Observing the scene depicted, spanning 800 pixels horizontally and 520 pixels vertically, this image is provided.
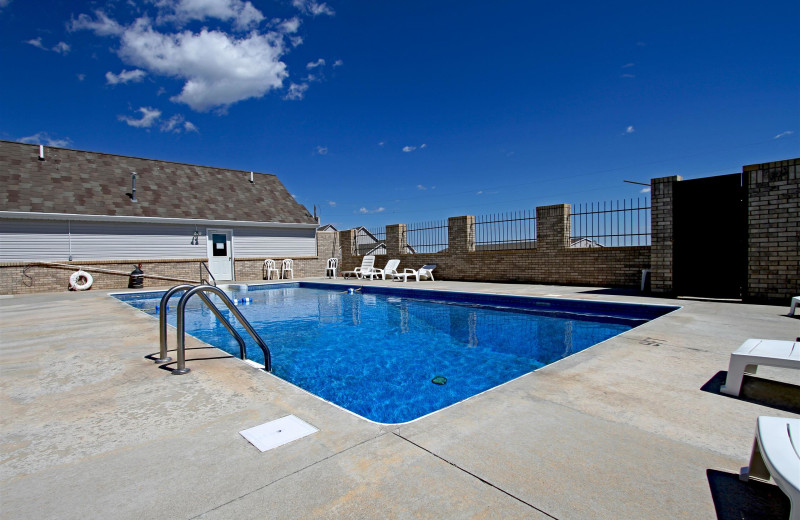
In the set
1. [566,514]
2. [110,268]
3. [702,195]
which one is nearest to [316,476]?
[566,514]

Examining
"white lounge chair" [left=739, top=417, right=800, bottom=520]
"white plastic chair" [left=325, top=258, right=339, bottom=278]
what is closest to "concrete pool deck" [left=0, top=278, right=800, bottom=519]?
"white lounge chair" [left=739, top=417, right=800, bottom=520]

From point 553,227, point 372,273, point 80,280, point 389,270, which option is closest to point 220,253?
point 80,280

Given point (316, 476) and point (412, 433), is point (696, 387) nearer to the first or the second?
point (412, 433)

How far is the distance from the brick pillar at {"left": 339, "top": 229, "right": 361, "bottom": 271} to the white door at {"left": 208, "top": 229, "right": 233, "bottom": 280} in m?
5.06

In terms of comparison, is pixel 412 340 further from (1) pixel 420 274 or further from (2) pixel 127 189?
(2) pixel 127 189

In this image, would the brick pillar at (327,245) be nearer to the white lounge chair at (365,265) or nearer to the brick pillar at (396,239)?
the white lounge chair at (365,265)

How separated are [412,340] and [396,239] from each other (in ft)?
33.3

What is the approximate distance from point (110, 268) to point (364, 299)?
9799mm

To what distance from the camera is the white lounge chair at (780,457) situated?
1.21 metres

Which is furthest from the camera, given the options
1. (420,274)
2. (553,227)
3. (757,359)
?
(420,274)

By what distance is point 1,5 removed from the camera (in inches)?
423

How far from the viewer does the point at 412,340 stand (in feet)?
20.9

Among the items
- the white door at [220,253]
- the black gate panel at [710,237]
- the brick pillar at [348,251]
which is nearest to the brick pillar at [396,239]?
the brick pillar at [348,251]

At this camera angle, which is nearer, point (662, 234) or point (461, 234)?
point (662, 234)
